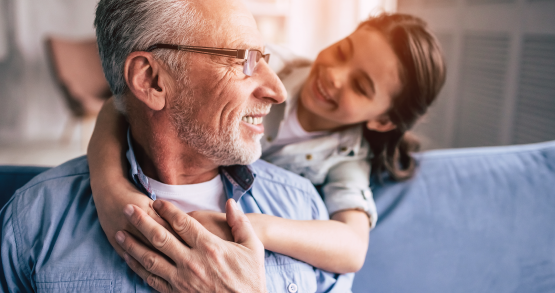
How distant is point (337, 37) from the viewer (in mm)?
4449

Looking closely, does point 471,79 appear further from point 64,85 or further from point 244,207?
point 64,85

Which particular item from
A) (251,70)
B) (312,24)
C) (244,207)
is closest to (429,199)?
(244,207)

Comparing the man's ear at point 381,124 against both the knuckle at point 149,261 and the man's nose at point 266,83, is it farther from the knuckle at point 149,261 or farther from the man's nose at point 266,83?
the knuckle at point 149,261

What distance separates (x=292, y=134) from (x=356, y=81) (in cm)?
34

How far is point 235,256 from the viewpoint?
0.88 m

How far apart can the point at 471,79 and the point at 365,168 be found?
1.97 meters

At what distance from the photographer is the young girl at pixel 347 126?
1.09 meters

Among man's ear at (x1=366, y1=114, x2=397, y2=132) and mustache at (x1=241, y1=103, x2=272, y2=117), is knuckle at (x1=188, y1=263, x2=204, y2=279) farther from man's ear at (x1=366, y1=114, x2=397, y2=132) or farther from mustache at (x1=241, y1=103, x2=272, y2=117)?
man's ear at (x1=366, y1=114, x2=397, y2=132)

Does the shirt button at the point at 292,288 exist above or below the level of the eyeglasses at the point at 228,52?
below

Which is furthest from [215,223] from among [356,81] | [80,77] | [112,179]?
[80,77]

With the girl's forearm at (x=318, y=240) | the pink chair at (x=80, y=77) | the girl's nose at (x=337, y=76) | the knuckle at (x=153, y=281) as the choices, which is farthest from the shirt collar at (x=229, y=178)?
the pink chair at (x=80, y=77)

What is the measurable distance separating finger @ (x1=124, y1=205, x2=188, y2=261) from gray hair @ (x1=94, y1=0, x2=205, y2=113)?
377 mm

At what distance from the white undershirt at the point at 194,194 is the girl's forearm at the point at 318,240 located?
17 centimetres

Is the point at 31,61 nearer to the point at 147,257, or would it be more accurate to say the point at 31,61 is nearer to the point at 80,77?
the point at 80,77
